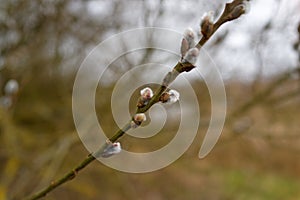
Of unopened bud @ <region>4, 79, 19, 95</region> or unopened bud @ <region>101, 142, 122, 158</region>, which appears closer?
unopened bud @ <region>101, 142, 122, 158</region>

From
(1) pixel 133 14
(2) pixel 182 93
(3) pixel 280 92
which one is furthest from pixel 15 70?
(3) pixel 280 92

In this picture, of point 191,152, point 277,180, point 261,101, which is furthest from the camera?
point 277,180

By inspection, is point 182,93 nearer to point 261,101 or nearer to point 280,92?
point 261,101

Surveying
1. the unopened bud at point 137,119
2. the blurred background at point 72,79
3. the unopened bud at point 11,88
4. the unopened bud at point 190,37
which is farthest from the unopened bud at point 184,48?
the unopened bud at point 11,88

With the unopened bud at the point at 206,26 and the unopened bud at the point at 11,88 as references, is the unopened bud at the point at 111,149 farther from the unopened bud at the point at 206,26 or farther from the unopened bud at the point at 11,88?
the unopened bud at the point at 11,88

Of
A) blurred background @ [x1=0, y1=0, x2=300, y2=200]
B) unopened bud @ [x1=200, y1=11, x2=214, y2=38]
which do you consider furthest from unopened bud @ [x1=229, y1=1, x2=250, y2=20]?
blurred background @ [x1=0, y1=0, x2=300, y2=200]

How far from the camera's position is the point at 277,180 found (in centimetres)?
720

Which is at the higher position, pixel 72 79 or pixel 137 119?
pixel 137 119

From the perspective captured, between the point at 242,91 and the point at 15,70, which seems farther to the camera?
the point at 242,91

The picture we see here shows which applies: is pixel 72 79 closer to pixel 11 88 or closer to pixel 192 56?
pixel 11 88

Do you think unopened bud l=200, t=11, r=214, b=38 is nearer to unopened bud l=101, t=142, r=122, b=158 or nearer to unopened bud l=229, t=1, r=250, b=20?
unopened bud l=229, t=1, r=250, b=20

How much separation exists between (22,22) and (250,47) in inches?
45.8

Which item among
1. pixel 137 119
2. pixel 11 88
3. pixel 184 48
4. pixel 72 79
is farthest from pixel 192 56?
pixel 72 79

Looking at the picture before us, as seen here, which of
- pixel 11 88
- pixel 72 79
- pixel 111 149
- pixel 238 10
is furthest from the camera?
pixel 72 79
